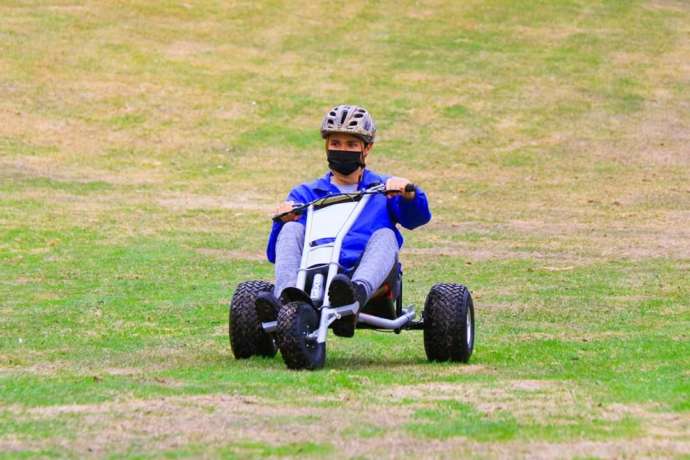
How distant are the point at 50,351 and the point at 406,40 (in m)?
29.4

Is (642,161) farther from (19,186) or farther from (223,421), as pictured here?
(223,421)

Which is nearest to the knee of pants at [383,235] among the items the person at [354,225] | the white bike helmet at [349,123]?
the person at [354,225]

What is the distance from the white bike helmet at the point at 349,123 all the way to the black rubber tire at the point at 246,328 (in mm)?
1251

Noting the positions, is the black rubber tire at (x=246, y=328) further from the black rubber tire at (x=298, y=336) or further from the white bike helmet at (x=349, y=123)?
the white bike helmet at (x=349, y=123)

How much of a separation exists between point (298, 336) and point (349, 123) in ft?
6.81

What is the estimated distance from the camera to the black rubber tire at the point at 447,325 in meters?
10.2

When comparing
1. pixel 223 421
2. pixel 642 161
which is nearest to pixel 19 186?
pixel 642 161

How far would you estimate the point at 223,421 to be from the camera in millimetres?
7270

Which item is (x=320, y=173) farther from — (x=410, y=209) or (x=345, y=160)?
(x=410, y=209)

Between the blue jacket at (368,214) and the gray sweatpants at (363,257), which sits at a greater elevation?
the blue jacket at (368,214)

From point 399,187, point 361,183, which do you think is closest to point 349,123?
point 361,183

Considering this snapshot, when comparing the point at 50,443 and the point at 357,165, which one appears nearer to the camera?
the point at 50,443

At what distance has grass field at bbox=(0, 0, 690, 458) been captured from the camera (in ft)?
24.7

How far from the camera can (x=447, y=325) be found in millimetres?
10195
